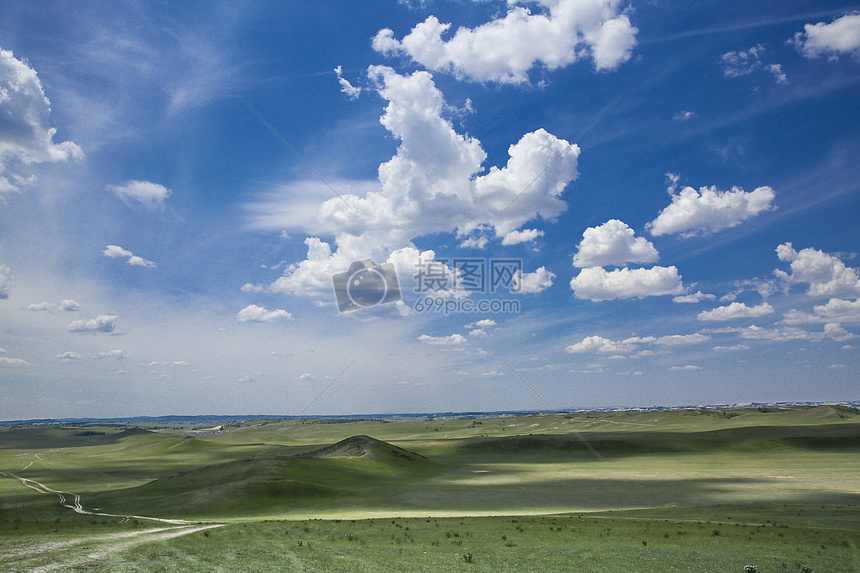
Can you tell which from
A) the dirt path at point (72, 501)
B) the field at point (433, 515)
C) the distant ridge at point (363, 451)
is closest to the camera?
the field at point (433, 515)

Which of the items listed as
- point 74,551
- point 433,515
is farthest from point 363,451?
point 74,551

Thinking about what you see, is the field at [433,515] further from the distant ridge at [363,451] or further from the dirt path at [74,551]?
the distant ridge at [363,451]

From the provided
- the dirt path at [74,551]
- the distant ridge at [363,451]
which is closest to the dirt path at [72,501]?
the dirt path at [74,551]

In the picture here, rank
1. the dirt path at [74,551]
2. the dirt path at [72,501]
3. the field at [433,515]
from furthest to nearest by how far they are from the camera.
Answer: the dirt path at [72,501]
the field at [433,515]
the dirt path at [74,551]

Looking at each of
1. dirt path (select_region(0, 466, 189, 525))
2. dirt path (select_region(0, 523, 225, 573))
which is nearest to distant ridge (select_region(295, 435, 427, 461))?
dirt path (select_region(0, 466, 189, 525))

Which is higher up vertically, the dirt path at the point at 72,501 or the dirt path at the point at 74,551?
the dirt path at the point at 74,551

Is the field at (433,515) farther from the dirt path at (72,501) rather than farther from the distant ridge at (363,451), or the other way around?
the distant ridge at (363,451)

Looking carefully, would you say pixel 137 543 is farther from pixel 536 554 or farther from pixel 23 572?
pixel 536 554

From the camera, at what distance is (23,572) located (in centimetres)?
1852

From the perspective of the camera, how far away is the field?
2231 cm

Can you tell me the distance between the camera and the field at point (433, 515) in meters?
22.3

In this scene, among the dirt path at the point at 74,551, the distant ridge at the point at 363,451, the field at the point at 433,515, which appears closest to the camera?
the dirt path at the point at 74,551

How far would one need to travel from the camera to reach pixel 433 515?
42.5 m

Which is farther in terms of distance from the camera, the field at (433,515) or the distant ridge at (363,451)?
the distant ridge at (363,451)
